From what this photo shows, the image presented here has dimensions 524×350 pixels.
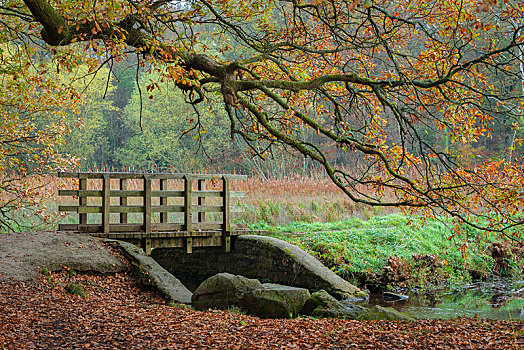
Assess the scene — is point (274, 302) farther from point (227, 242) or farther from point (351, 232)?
point (351, 232)

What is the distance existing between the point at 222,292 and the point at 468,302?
4687mm

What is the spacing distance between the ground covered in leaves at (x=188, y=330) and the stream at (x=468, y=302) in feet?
5.96

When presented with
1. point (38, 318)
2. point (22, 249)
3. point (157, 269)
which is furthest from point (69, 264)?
point (38, 318)

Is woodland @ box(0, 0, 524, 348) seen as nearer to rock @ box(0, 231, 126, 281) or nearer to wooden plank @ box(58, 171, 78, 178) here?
rock @ box(0, 231, 126, 281)

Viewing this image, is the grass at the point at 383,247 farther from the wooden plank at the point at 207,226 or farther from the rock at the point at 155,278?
the rock at the point at 155,278

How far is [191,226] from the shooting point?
436 inches

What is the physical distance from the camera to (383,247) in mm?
12102

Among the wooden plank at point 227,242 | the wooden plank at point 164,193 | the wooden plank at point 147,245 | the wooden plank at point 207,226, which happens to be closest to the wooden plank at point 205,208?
the wooden plank at point 207,226

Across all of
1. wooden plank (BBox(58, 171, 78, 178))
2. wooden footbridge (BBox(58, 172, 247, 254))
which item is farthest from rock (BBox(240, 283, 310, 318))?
wooden plank (BBox(58, 171, 78, 178))

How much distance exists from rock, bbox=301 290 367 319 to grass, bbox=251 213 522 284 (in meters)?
3.23

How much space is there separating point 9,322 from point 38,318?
37 centimetres

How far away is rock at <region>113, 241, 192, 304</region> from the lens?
8.86 meters

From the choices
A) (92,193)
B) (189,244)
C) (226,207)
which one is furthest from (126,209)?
(226,207)

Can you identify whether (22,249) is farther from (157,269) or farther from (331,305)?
(331,305)
